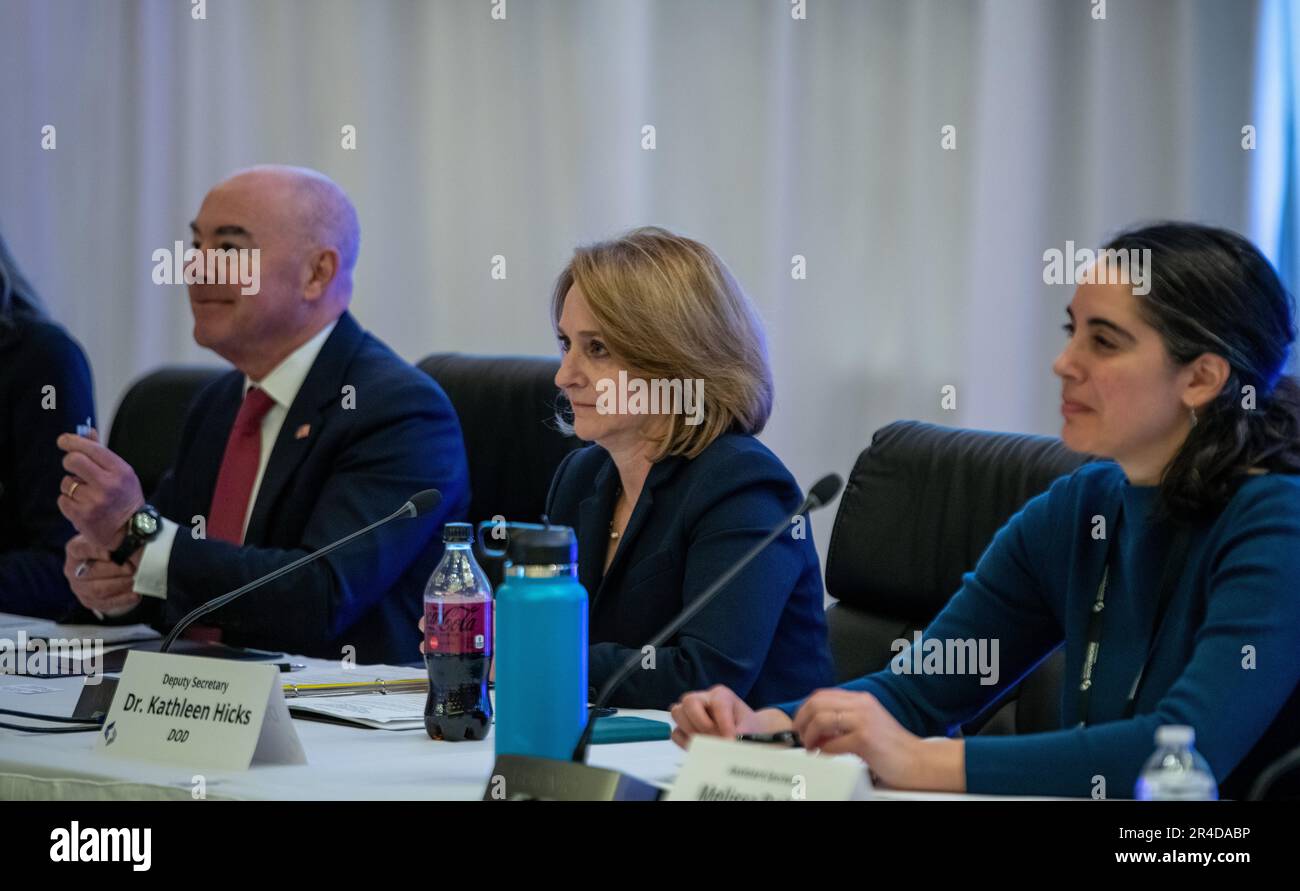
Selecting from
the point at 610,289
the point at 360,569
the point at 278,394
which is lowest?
the point at 360,569

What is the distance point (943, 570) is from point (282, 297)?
60.4 inches

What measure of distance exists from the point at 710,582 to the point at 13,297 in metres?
2.20

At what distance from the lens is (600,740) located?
1.86 meters

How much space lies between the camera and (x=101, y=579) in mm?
2951

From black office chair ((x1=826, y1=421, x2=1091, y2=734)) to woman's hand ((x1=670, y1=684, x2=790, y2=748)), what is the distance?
85 cm

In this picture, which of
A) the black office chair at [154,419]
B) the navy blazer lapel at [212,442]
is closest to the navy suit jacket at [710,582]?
the navy blazer lapel at [212,442]

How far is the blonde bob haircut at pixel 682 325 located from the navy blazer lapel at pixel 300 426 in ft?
2.71

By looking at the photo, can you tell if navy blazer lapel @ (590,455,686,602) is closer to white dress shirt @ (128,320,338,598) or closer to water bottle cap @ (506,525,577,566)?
water bottle cap @ (506,525,577,566)

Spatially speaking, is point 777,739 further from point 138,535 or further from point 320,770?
point 138,535

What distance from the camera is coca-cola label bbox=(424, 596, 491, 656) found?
6.20 feet

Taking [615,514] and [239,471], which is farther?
[239,471]
